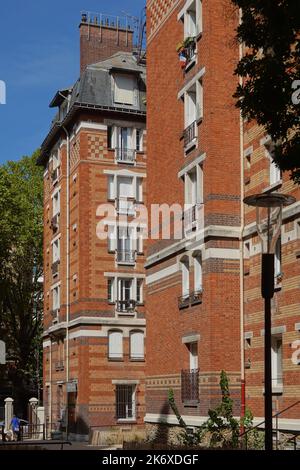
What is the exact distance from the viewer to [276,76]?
1433 centimetres

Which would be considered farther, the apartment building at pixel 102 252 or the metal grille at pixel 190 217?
the apartment building at pixel 102 252

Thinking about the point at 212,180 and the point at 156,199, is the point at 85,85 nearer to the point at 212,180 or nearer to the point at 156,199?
the point at 156,199

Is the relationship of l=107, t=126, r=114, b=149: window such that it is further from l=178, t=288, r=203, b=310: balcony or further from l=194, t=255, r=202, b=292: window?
l=194, t=255, r=202, b=292: window

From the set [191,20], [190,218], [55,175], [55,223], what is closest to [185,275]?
[190,218]

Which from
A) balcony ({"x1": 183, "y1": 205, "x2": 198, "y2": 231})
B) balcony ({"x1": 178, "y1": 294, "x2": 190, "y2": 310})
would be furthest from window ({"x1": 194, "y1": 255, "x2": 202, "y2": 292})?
balcony ({"x1": 183, "y1": 205, "x2": 198, "y2": 231})

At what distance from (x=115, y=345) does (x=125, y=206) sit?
713cm

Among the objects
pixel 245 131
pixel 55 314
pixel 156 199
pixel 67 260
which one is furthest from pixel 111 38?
pixel 245 131

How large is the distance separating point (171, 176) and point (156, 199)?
1.44 meters

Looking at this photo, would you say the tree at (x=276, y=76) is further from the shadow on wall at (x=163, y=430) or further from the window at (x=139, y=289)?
the window at (x=139, y=289)

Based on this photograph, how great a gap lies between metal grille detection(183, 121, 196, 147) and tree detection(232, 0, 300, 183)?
1430 cm

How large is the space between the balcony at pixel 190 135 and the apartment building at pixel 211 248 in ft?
0.13

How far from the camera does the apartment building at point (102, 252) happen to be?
145 ft

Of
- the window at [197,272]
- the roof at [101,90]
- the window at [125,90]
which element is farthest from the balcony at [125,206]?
the window at [197,272]

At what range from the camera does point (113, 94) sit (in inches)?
1833
